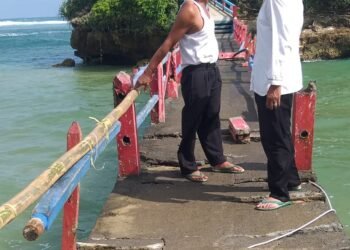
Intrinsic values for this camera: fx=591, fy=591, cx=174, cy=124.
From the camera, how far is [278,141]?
381 centimetres

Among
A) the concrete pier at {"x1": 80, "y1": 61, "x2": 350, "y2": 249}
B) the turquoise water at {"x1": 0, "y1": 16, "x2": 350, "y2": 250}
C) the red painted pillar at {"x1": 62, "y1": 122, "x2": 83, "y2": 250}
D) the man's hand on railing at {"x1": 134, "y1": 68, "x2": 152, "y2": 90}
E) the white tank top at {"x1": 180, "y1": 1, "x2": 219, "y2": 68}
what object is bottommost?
the turquoise water at {"x1": 0, "y1": 16, "x2": 350, "y2": 250}

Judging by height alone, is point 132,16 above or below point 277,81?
below

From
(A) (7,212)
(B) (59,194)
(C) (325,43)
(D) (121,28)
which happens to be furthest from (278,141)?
(C) (325,43)

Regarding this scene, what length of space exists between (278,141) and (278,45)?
646 mm

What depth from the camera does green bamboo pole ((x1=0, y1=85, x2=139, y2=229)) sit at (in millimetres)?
2123

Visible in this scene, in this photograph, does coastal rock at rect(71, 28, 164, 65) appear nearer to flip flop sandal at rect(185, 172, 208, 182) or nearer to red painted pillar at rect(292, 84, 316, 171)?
flip flop sandal at rect(185, 172, 208, 182)

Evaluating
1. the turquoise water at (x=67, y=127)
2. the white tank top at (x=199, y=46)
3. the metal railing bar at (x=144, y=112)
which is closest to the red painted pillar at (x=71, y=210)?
the white tank top at (x=199, y=46)

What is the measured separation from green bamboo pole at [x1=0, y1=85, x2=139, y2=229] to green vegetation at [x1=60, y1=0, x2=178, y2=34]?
18510mm

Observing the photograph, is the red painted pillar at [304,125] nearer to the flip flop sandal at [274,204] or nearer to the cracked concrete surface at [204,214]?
the cracked concrete surface at [204,214]

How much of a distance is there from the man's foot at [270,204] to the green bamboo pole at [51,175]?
3.62 ft

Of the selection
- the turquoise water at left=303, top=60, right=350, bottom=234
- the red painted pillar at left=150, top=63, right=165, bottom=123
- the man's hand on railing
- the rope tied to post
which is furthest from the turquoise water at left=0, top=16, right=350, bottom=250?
the rope tied to post

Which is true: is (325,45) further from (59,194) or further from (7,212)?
(7,212)

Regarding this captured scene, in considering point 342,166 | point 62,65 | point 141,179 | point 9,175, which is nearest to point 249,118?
point 342,166

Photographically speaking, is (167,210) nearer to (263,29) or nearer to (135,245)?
(135,245)
